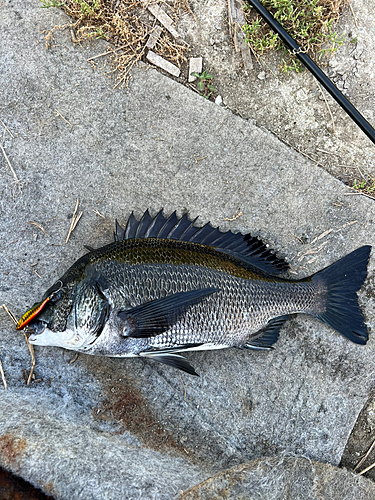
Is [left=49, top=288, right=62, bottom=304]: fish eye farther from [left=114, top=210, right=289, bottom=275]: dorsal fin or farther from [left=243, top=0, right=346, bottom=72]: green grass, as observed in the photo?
[left=243, top=0, right=346, bottom=72]: green grass

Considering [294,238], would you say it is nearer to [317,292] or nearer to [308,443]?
[317,292]

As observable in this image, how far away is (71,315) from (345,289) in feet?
6.50

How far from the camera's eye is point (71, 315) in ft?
7.91

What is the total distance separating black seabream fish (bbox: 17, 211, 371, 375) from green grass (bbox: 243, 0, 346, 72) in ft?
5.47

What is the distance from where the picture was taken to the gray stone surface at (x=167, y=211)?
9.30 feet

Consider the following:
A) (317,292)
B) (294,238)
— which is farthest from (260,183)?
(317,292)

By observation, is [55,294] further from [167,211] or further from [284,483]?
[284,483]

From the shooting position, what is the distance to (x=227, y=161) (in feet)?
9.99

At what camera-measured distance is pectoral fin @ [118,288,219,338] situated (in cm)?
239

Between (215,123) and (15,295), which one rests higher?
(215,123)

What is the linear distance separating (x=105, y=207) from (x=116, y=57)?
3.98 feet

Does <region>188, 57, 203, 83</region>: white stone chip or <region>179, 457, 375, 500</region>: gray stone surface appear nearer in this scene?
<region>179, 457, 375, 500</region>: gray stone surface

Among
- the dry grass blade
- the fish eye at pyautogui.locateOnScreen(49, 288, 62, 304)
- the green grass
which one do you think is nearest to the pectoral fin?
the fish eye at pyautogui.locateOnScreen(49, 288, 62, 304)

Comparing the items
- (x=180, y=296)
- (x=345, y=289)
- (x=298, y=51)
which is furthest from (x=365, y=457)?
(x=298, y=51)
